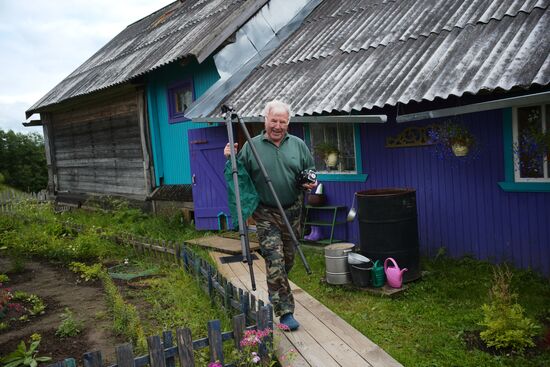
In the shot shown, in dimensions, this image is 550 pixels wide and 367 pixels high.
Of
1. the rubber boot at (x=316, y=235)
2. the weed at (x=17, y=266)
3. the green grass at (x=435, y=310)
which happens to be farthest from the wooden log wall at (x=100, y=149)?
the green grass at (x=435, y=310)

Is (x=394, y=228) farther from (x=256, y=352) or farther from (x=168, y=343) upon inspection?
(x=168, y=343)

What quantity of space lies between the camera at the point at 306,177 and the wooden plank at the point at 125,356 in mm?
1806

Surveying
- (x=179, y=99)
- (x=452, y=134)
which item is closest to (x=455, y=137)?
(x=452, y=134)

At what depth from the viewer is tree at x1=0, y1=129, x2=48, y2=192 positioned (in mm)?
29234

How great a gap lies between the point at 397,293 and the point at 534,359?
1770 millimetres

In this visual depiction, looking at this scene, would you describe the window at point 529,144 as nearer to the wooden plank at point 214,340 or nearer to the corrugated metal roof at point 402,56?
the corrugated metal roof at point 402,56

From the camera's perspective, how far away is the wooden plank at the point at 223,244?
7238 millimetres

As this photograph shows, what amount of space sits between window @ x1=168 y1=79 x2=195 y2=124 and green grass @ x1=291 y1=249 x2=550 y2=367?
5721 millimetres

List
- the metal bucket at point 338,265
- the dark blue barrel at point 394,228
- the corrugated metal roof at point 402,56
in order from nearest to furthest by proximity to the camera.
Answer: the corrugated metal roof at point 402,56 → the dark blue barrel at point 394,228 → the metal bucket at point 338,265

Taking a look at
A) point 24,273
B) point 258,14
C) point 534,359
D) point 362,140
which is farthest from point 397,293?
point 258,14

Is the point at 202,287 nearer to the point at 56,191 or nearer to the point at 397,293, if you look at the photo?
the point at 397,293

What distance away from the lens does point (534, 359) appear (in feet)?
12.2

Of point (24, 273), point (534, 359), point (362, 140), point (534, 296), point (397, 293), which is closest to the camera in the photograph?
point (534, 359)

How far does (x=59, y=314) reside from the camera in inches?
219
